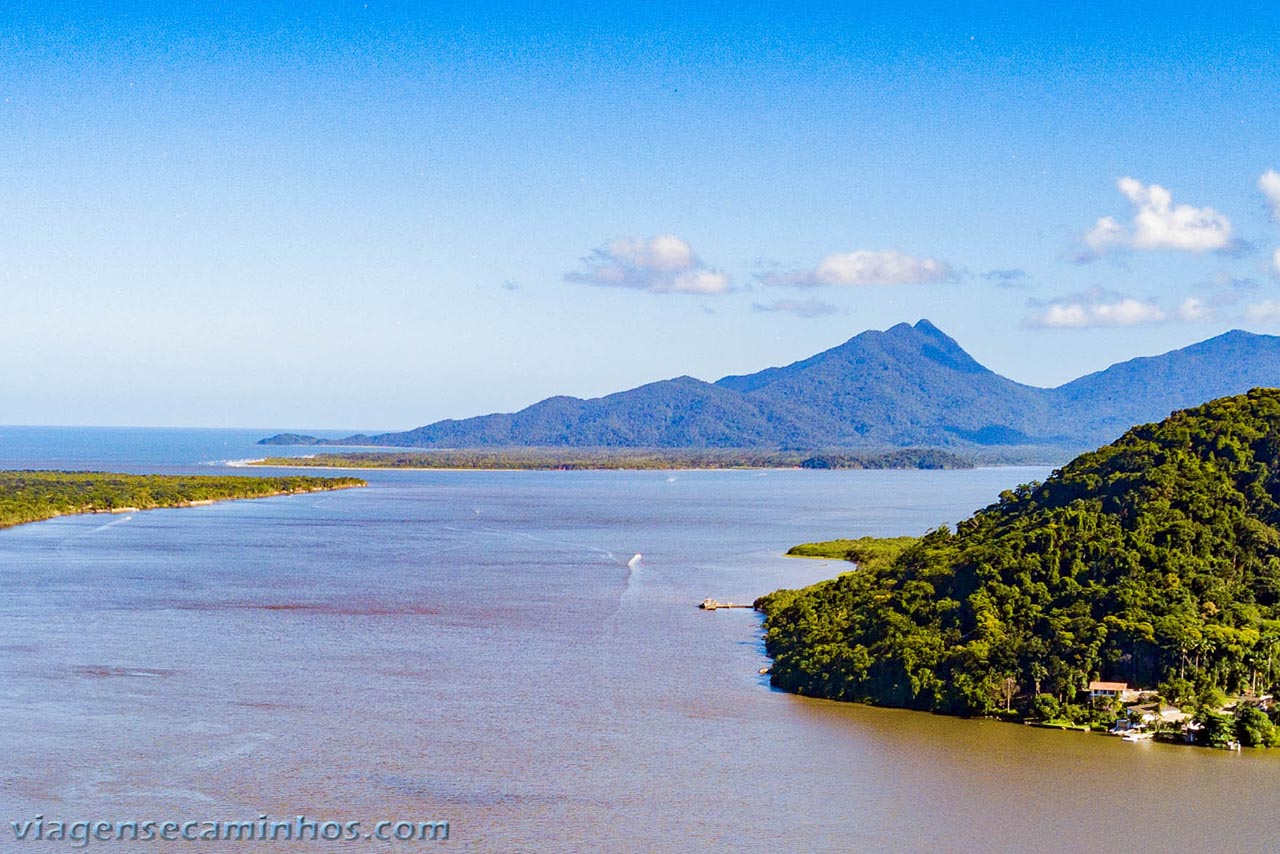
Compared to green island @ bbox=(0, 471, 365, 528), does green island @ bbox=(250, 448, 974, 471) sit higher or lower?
higher

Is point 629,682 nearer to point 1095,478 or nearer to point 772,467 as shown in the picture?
point 1095,478

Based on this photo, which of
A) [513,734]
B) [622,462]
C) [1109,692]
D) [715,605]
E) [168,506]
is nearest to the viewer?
[513,734]

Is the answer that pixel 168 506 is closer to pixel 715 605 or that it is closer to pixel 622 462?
pixel 715 605

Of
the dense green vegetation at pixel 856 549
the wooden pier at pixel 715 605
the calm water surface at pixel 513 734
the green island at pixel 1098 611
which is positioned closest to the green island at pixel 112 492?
the calm water surface at pixel 513 734

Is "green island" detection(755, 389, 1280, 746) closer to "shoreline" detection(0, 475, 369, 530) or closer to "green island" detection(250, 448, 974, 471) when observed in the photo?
"shoreline" detection(0, 475, 369, 530)

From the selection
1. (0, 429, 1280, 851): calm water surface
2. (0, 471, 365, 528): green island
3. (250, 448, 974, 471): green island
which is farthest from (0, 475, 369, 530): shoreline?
(250, 448, 974, 471): green island

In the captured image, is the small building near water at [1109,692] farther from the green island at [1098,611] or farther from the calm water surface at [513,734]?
the calm water surface at [513,734]

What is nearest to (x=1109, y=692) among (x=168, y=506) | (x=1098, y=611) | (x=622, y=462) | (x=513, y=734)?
(x=1098, y=611)
